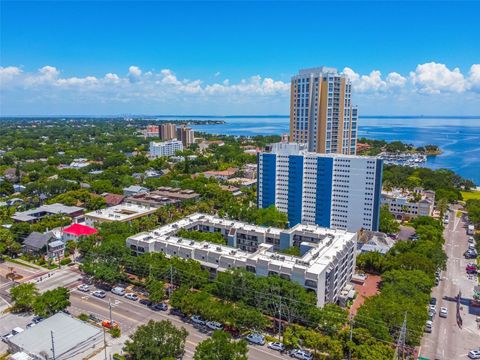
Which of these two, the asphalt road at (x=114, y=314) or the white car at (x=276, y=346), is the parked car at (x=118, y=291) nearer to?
the asphalt road at (x=114, y=314)

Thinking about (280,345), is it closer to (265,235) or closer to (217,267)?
(217,267)

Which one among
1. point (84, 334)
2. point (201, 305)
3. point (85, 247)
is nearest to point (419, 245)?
point (201, 305)

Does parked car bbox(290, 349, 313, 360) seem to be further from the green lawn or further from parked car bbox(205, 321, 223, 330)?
the green lawn

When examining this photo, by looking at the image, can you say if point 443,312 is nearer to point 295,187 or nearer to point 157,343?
point 157,343

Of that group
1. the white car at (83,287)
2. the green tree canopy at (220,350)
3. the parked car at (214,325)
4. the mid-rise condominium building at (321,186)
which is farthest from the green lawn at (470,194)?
the white car at (83,287)

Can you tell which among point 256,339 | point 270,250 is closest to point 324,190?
point 270,250

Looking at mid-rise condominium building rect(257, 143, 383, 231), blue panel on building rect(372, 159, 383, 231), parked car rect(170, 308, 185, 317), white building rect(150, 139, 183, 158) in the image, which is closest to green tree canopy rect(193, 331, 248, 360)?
parked car rect(170, 308, 185, 317)
